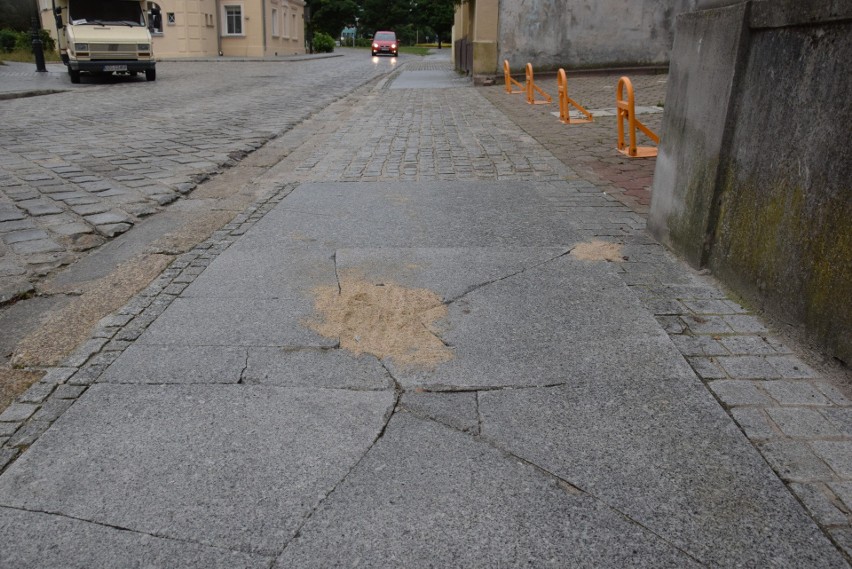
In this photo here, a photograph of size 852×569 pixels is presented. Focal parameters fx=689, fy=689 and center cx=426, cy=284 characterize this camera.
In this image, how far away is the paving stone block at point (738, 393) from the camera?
294cm

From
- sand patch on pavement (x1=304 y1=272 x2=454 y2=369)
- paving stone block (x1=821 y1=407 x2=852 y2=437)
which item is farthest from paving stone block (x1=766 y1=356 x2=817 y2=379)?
sand patch on pavement (x1=304 y1=272 x2=454 y2=369)

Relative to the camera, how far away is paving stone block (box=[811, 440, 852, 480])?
97.3 inches

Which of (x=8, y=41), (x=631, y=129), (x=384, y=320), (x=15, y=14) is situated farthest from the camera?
(x=15, y=14)

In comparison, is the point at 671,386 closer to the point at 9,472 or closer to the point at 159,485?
the point at 159,485

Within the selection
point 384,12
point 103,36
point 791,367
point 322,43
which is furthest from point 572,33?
point 384,12

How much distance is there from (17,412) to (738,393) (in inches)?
121

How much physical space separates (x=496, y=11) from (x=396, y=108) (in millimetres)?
6275

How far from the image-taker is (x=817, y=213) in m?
3.28

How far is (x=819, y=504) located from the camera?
230 cm

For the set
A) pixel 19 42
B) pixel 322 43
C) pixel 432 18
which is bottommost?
pixel 19 42

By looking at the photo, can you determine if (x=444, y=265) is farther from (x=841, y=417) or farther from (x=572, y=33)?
(x=572, y=33)

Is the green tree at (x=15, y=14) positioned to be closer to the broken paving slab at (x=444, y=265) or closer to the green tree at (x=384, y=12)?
the green tree at (x=384, y=12)

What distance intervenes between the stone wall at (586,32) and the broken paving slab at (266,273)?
1643 centimetres

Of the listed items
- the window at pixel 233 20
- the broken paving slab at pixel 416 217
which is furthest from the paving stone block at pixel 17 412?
the window at pixel 233 20
